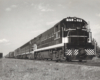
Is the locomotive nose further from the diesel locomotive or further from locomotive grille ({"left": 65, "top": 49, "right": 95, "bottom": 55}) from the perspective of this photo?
locomotive grille ({"left": 65, "top": 49, "right": 95, "bottom": 55})

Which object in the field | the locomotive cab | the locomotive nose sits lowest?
the field

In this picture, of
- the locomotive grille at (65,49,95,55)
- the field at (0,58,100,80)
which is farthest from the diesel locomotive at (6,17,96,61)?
the field at (0,58,100,80)

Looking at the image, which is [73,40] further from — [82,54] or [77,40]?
[82,54]

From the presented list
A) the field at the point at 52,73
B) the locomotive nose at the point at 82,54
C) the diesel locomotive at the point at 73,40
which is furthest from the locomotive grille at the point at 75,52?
the field at the point at 52,73

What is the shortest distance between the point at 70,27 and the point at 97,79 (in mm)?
9914

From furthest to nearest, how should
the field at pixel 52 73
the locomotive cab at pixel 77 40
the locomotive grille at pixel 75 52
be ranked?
the locomotive cab at pixel 77 40 < the locomotive grille at pixel 75 52 < the field at pixel 52 73

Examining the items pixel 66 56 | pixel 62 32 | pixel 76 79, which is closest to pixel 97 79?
pixel 76 79

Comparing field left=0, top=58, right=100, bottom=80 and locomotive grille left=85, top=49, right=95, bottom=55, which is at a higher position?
locomotive grille left=85, top=49, right=95, bottom=55

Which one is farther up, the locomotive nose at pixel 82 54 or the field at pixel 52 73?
the locomotive nose at pixel 82 54

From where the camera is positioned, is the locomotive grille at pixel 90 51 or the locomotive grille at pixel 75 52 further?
the locomotive grille at pixel 90 51

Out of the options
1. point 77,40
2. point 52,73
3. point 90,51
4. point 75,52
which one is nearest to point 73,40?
point 77,40

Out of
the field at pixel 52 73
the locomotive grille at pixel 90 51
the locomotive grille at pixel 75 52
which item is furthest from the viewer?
the locomotive grille at pixel 90 51

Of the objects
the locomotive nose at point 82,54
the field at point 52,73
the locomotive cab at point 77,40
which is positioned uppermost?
the locomotive cab at point 77,40

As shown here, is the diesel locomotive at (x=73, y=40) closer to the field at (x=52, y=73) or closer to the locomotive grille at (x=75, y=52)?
the locomotive grille at (x=75, y=52)
